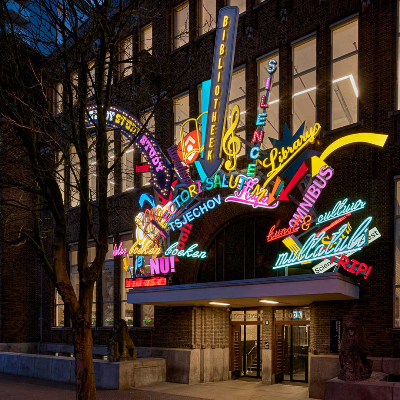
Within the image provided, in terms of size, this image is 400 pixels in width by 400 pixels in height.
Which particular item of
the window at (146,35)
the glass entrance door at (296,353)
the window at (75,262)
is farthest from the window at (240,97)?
the window at (75,262)

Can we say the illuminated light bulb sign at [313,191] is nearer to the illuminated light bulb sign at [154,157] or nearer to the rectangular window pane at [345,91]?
the rectangular window pane at [345,91]

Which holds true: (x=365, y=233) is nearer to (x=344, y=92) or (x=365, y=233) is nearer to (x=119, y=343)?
(x=344, y=92)

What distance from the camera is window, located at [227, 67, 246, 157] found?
19.9m

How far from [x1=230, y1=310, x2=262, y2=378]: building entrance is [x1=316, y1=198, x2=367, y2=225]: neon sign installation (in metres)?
5.28

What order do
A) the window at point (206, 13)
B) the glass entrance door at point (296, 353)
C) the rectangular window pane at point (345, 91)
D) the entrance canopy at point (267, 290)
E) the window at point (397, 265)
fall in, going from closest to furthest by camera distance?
the entrance canopy at point (267, 290) < the window at point (397, 265) < the rectangular window pane at point (345, 91) < the glass entrance door at point (296, 353) < the window at point (206, 13)

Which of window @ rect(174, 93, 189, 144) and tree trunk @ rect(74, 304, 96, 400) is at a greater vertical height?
window @ rect(174, 93, 189, 144)

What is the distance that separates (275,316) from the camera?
1920 cm

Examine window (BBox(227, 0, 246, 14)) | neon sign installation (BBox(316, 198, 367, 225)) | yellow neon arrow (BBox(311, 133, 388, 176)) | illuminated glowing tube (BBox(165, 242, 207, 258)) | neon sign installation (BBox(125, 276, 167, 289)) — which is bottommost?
neon sign installation (BBox(125, 276, 167, 289))

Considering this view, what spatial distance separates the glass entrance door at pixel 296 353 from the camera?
1864 centimetres

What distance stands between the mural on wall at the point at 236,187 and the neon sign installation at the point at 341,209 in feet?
0.09

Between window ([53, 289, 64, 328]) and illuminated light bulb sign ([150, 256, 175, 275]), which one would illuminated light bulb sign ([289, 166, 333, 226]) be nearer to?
illuminated light bulb sign ([150, 256, 175, 275])

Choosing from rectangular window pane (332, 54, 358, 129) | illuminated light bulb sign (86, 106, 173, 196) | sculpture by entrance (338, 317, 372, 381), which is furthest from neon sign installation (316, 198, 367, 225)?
illuminated light bulb sign (86, 106, 173, 196)

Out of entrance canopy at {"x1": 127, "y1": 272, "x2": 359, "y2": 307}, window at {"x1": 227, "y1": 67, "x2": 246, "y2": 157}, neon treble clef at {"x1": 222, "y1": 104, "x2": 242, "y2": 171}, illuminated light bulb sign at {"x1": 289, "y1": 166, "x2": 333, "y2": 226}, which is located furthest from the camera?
window at {"x1": 227, "y1": 67, "x2": 246, "y2": 157}

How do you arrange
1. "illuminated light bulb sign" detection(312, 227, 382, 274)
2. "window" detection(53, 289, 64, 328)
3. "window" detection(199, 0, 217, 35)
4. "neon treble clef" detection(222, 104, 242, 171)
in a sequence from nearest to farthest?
"illuminated light bulb sign" detection(312, 227, 382, 274) < "neon treble clef" detection(222, 104, 242, 171) < "window" detection(199, 0, 217, 35) < "window" detection(53, 289, 64, 328)
